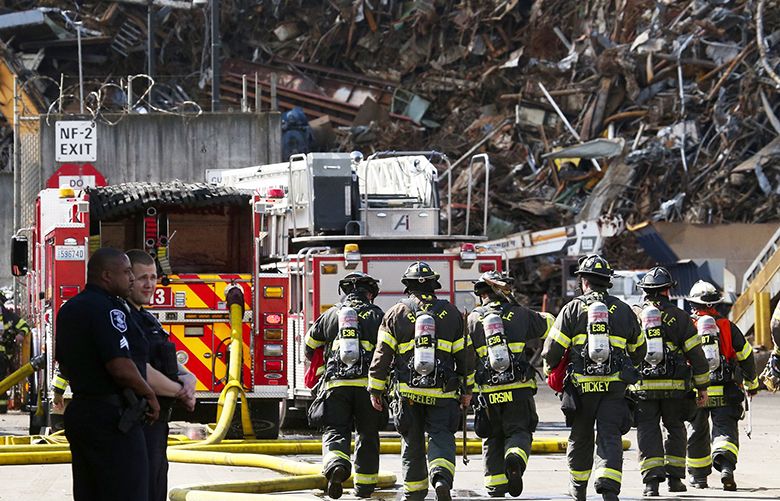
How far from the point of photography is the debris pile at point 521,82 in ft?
103

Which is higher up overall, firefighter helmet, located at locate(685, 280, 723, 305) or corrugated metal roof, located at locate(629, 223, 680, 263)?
corrugated metal roof, located at locate(629, 223, 680, 263)

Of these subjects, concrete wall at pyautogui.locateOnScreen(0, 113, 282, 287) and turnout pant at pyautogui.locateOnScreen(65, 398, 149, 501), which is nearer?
turnout pant at pyautogui.locateOnScreen(65, 398, 149, 501)

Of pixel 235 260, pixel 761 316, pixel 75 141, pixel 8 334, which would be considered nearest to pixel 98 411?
pixel 235 260

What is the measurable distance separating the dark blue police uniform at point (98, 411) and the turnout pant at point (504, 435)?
4472 mm

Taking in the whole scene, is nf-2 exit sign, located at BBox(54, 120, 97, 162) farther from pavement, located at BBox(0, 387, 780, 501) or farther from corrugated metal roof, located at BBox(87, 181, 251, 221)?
pavement, located at BBox(0, 387, 780, 501)

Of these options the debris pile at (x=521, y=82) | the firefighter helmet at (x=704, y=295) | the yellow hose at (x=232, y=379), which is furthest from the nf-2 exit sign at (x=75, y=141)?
the firefighter helmet at (x=704, y=295)

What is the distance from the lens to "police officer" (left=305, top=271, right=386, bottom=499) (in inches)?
450

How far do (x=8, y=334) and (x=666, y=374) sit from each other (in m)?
9.37

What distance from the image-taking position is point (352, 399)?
11.7 metres

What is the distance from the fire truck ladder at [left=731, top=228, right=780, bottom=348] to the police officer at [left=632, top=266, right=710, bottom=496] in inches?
487

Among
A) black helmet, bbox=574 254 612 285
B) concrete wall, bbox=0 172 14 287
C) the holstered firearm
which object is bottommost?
the holstered firearm

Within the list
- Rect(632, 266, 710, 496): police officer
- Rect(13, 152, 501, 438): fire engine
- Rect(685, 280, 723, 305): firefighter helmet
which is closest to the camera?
Rect(632, 266, 710, 496): police officer

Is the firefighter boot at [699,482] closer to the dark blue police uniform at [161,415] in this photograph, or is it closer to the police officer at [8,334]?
the dark blue police uniform at [161,415]

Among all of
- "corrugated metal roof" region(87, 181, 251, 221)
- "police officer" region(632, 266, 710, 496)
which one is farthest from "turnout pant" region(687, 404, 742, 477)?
"corrugated metal roof" region(87, 181, 251, 221)
